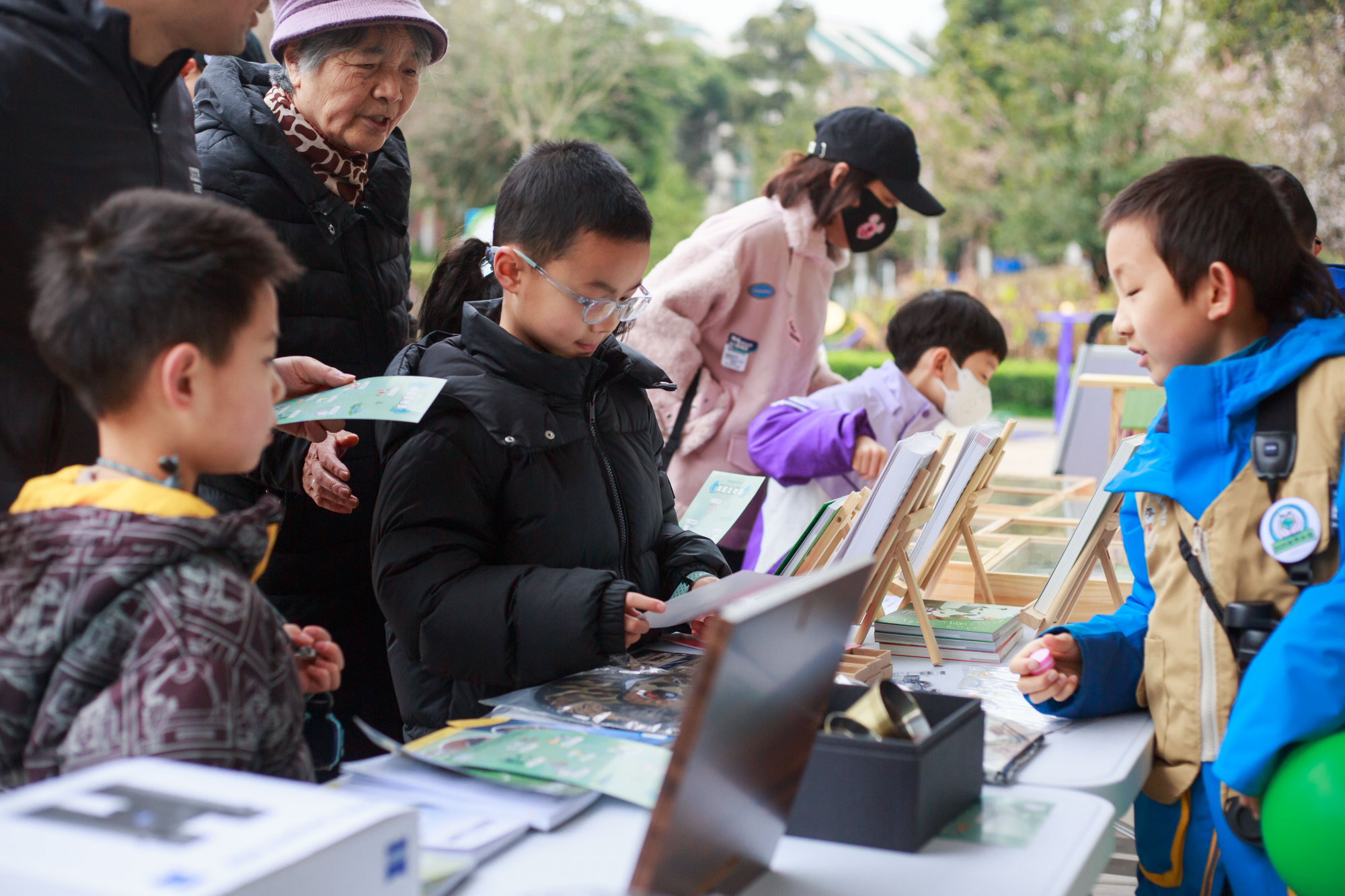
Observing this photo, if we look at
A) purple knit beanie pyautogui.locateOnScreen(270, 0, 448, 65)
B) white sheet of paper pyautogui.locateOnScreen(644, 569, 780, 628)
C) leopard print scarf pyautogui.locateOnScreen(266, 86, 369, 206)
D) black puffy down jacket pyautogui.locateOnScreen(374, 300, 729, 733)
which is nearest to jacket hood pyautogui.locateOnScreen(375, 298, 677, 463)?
black puffy down jacket pyautogui.locateOnScreen(374, 300, 729, 733)

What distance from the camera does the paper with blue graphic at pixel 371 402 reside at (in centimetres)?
142

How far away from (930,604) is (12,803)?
1.81 meters

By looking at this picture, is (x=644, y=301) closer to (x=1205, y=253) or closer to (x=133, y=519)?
(x=1205, y=253)

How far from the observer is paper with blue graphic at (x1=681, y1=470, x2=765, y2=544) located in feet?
6.72

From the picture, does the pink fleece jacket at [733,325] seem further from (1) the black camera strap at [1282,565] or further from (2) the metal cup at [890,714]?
(2) the metal cup at [890,714]

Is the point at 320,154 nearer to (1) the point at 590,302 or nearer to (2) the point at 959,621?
(1) the point at 590,302

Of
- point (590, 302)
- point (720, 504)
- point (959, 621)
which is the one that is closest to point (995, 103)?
point (959, 621)

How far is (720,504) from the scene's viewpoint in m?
2.12

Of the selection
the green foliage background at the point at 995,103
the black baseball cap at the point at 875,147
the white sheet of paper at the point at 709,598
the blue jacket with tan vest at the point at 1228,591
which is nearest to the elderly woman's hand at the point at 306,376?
the white sheet of paper at the point at 709,598

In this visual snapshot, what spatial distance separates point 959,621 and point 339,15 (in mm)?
1595

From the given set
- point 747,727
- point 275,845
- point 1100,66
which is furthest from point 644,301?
point 1100,66

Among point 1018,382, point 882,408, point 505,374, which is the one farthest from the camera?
point 1018,382

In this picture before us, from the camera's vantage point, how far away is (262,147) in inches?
84.3

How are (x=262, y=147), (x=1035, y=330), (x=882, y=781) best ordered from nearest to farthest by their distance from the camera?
(x=882, y=781), (x=262, y=147), (x=1035, y=330)
